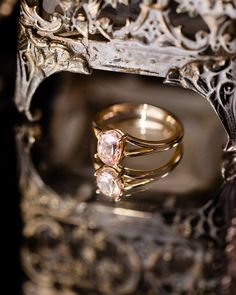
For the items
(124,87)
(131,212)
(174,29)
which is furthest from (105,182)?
(124,87)

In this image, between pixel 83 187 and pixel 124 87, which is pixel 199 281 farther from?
pixel 124 87

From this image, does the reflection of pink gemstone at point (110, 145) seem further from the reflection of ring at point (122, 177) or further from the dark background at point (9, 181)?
the dark background at point (9, 181)

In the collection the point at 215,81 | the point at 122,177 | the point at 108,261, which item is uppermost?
the point at 215,81

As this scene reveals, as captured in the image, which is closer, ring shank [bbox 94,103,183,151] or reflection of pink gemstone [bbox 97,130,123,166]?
reflection of pink gemstone [bbox 97,130,123,166]

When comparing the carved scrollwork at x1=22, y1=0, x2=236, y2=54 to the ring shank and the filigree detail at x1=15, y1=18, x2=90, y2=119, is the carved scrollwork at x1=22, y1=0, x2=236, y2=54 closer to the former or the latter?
the filigree detail at x1=15, y1=18, x2=90, y2=119

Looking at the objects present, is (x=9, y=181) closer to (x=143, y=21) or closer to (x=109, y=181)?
(x=109, y=181)

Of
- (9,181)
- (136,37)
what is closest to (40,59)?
(136,37)

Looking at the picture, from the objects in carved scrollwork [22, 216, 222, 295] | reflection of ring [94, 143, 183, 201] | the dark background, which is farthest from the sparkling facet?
the dark background
